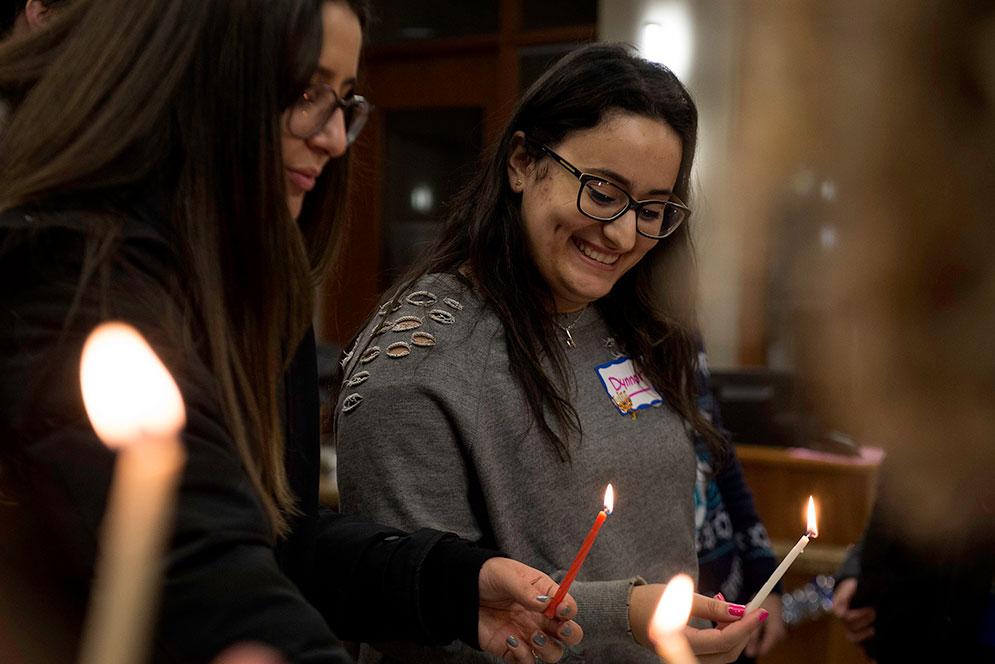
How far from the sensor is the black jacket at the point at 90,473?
1.88ft

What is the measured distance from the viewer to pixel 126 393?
1.25ft

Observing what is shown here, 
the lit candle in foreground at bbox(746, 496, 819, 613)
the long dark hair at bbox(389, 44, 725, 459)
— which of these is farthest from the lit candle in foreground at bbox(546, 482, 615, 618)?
the long dark hair at bbox(389, 44, 725, 459)

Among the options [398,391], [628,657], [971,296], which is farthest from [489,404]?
[971,296]

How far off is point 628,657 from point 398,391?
533 millimetres

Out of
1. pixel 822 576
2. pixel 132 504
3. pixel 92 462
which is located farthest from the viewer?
pixel 822 576

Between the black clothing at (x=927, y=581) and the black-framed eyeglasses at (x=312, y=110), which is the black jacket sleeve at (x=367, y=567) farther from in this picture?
the black clothing at (x=927, y=581)

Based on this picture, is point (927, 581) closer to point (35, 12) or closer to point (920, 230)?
point (35, 12)

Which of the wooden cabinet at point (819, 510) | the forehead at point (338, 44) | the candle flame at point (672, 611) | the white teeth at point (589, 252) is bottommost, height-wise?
the wooden cabinet at point (819, 510)

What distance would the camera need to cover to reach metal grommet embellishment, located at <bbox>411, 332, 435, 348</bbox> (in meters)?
1.27

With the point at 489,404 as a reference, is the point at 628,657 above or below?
below

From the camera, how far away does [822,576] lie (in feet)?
8.57

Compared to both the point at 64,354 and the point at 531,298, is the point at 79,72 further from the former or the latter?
the point at 531,298

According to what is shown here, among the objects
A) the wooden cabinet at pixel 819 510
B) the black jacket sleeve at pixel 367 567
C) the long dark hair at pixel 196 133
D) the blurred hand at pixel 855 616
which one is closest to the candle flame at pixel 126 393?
the long dark hair at pixel 196 133

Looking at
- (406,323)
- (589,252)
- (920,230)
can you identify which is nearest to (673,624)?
(406,323)
